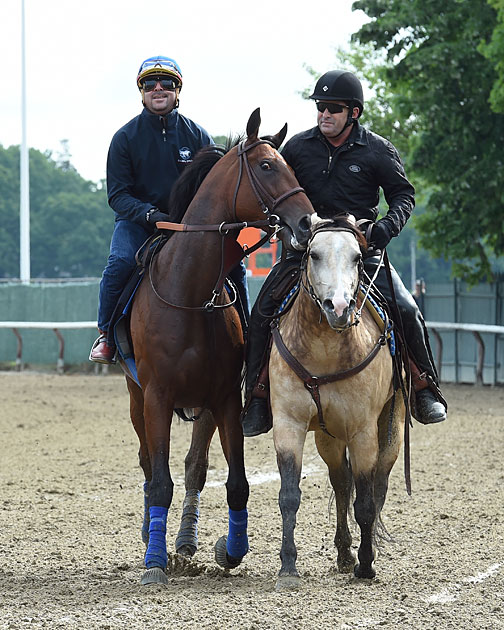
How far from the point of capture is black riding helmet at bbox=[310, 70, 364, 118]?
671cm

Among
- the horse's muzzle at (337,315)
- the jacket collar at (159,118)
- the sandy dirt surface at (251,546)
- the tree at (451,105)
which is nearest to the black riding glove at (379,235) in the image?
the horse's muzzle at (337,315)

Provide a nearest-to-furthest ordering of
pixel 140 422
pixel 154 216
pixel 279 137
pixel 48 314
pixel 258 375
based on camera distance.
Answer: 1. pixel 258 375
2. pixel 279 137
3. pixel 154 216
4. pixel 140 422
5. pixel 48 314

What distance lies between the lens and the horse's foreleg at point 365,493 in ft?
20.9

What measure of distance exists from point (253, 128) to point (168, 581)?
2.75 metres

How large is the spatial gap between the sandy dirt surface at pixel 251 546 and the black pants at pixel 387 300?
47.8 inches

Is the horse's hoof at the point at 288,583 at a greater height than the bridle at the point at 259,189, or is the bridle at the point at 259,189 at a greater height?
the bridle at the point at 259,189

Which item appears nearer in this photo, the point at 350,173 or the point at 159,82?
the point at 350,173

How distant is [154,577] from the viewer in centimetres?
634

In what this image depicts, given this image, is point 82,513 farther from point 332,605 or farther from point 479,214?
point 479,214

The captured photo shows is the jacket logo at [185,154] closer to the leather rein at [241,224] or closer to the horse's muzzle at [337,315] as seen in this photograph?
the leather rein at [241,224]

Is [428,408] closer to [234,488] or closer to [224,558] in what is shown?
[234,488]

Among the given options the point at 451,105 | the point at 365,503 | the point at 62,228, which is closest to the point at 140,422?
the point at 365,503

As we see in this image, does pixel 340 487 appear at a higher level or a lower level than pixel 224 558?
higher

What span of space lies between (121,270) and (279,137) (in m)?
1.40
